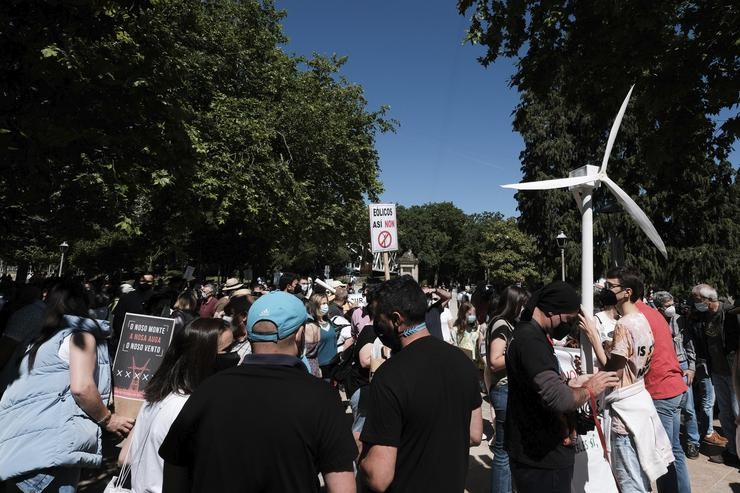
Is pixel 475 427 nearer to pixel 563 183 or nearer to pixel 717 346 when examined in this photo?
pixel 563 183

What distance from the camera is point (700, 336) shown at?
6.23 m

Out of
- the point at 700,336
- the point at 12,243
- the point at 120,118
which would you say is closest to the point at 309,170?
the point at 12,243

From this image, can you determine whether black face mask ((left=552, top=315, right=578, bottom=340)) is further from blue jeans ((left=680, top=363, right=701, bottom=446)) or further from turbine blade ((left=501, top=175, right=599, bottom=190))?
blue jeans ((left=680, top=363, right=701, bottom=446))

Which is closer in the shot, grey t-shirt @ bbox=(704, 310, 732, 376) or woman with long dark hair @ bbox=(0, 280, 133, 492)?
woman with long dark hair @ bbox=(0, 280, 133, 492)

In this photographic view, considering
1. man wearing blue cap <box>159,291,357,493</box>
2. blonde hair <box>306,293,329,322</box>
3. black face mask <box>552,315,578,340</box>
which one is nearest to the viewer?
man wearing blue cap <box>159,291,357,493</box>

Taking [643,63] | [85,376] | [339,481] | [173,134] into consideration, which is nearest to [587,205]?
[339,481]

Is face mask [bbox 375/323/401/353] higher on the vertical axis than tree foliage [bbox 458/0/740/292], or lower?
lower

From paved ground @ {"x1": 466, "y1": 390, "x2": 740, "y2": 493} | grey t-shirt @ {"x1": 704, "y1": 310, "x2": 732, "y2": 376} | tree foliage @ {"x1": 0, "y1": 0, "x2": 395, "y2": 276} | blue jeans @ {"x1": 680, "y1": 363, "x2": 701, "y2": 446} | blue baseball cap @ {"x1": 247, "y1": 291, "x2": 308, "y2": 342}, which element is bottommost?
paved ground @ {"x1": 466, "y1": 390, "x2": 740, "y2": 493}

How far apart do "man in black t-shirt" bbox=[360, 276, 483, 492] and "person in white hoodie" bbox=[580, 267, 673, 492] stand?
5.27ft

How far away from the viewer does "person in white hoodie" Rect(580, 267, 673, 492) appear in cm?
337

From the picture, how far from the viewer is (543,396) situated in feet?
8.14

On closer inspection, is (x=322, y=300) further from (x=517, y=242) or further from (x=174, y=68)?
(x=517, y=242)

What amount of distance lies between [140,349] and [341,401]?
243 cm

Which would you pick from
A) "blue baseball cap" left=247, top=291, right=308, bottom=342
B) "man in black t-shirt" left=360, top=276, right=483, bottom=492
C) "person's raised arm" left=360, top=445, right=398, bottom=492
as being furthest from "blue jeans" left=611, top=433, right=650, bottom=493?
"blue baseball cap" left=247, top=291, right=308, bottom=342
